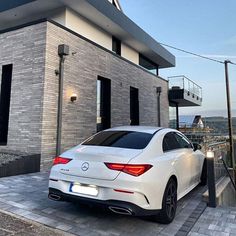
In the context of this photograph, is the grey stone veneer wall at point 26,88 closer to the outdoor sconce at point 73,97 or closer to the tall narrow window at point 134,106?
the outdoor sconce at point 73,97

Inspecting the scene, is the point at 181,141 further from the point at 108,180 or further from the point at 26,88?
the point at 26,88

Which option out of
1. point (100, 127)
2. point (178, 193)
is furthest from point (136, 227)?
point (100, 127)

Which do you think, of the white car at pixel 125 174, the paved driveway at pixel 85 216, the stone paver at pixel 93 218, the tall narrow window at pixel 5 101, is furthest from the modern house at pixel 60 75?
the white car at pixel 125 174

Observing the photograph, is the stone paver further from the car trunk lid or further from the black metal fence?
the black metal fence

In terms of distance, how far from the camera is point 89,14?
9.91 meters

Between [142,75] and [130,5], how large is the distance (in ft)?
17.0

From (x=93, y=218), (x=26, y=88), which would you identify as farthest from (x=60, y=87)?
(x=93, y=218)

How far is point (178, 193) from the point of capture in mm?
3871

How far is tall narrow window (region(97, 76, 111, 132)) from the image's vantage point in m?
9.95

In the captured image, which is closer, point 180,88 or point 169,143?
point 169,143

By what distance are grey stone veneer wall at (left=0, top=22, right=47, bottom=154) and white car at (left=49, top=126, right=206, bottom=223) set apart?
3.70 meters

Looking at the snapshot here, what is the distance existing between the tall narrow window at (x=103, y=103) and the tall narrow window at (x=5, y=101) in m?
3.33

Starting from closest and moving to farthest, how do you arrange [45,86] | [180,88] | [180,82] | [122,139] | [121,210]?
[121,210] < [122,139] < [45,86] < [180,88] < [180,82]

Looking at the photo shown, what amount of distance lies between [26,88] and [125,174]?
218 inches
